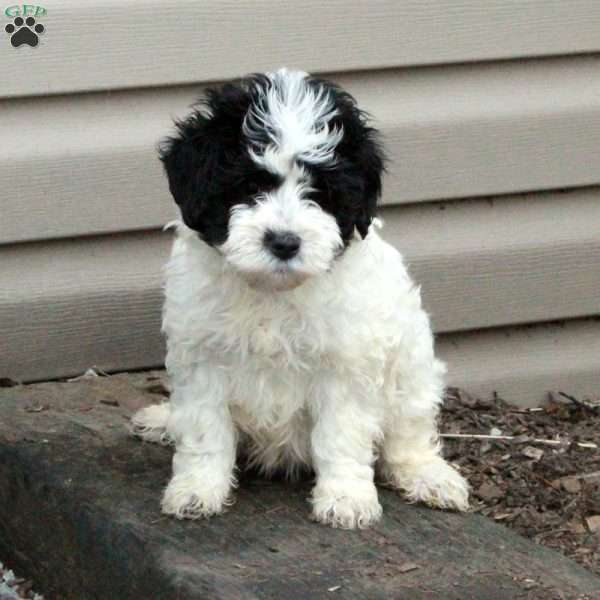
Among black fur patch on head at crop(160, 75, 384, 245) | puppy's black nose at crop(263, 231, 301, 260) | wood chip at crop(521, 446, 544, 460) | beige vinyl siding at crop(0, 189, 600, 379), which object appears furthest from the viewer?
beige vinyl siding at crop(0, 189, 600, 379)

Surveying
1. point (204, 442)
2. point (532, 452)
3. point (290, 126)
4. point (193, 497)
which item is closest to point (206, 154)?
point (290, 126)

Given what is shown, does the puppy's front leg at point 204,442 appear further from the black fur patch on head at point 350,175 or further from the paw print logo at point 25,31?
the paw print logo at point 25,31

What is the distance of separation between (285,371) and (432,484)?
24.4 inches

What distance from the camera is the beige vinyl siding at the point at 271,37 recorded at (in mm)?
5223

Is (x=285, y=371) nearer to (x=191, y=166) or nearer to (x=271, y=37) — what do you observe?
(x=191, y=166)

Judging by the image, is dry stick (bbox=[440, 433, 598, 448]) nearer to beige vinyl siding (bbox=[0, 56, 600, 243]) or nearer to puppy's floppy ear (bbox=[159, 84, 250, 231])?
beige vinyl siding (bbox=[0, 56, 600, 243])

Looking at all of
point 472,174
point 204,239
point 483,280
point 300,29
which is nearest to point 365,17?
point 300,29

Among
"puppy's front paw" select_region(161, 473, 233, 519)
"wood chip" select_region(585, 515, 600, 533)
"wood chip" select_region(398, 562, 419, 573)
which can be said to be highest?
"puppy's front paw" select_region(161, 473, 233, 519)

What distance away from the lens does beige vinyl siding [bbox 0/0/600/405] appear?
17.4 ft

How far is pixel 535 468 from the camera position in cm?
505

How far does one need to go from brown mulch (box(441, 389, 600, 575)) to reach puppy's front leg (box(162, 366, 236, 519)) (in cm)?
88

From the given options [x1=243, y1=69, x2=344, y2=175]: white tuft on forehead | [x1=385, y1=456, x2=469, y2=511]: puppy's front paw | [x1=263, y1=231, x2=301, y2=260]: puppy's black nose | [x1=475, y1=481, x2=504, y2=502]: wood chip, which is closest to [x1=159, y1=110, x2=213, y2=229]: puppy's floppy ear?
[x1=243, y1=69, x2=344, y2=175]: white tuft on forehead

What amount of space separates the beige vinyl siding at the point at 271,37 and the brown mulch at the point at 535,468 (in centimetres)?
137

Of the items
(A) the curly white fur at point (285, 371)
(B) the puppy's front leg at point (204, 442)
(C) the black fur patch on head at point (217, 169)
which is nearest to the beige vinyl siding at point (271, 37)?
(A) the curly white fur at point (285, 371)
